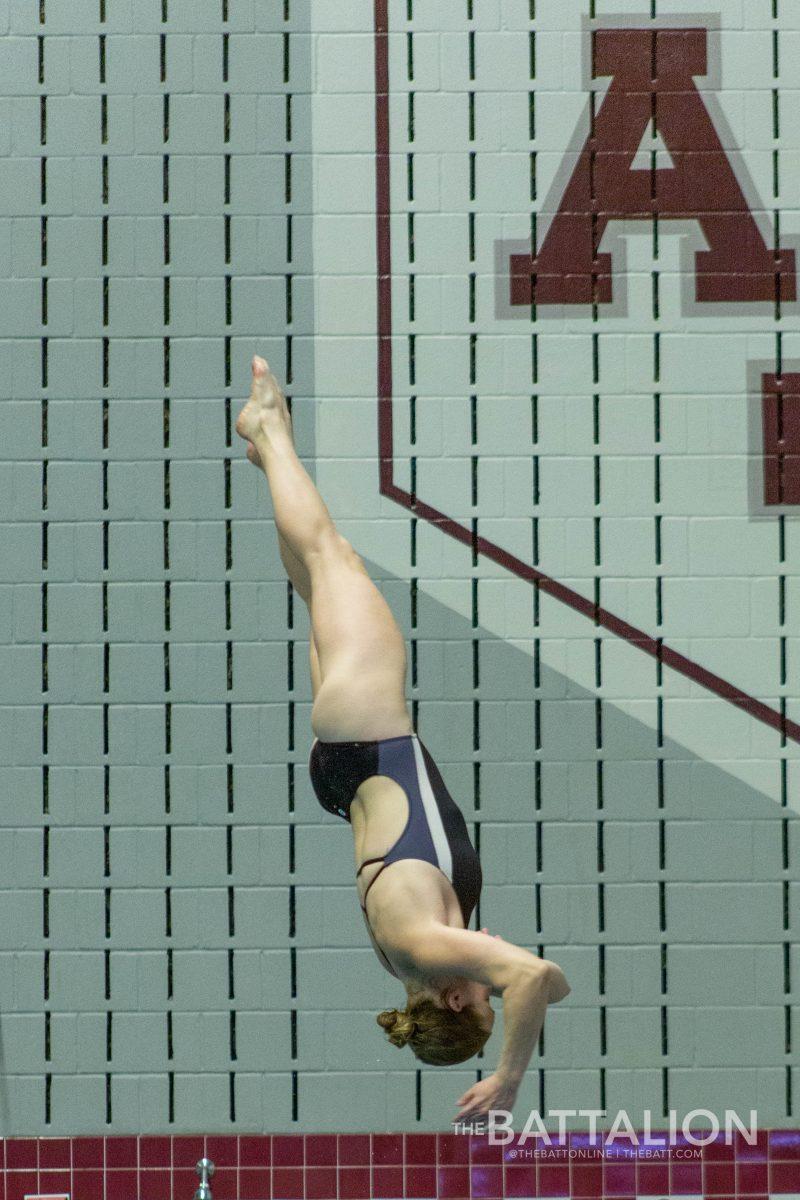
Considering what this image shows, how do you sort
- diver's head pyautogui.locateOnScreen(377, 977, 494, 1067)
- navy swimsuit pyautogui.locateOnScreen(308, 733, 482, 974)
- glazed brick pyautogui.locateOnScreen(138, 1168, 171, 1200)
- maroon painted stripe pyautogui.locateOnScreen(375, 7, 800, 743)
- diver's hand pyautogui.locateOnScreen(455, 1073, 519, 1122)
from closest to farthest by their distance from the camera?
1. diver's hand pyautogui.locateOnScreen(455, 1073, 519, 1122)
2. diver's head pyautogui.locateOnScreen(377, 977, 494, 1067)
3. navy swimsuit pyautogui.locateOnScreen(308, 733, 482, 974)
4. glazed brick pyautogui.locateOnScreen(138, 1168, 171, 1200)
5. maroon painted stripe pyautogui.locateOnScreen(375, 7, 800, 743)

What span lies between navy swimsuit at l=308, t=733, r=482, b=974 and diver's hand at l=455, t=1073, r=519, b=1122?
53 cm

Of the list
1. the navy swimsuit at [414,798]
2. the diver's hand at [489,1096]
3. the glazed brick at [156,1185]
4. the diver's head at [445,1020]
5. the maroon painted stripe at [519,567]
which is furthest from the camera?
the maroon painted stripe at [519,567]

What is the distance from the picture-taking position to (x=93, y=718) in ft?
16.8

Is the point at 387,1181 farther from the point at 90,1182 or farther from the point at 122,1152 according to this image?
the point at 90,1182

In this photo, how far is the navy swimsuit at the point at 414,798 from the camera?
374cm

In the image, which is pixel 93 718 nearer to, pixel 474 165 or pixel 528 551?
pixel 528 551

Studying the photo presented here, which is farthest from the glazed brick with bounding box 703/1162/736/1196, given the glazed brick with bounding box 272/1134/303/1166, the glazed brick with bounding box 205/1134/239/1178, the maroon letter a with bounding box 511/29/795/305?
the maroon letter a with bounding box 511/29/795/305

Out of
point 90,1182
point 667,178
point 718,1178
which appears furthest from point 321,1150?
point 667,178

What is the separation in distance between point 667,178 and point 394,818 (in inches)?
107

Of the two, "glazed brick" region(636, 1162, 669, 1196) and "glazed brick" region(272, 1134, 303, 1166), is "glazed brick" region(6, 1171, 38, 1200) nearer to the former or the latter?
"glazed brick" region(272, 1134, 303, 1166)

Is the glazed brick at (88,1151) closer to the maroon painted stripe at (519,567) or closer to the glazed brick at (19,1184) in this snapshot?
the glazed brick at (19,1184)

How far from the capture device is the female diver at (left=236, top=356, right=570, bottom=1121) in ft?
11.1

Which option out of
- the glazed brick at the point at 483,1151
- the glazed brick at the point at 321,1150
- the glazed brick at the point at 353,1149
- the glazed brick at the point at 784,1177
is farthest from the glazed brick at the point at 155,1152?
the glazed brick at the point at 784,1177

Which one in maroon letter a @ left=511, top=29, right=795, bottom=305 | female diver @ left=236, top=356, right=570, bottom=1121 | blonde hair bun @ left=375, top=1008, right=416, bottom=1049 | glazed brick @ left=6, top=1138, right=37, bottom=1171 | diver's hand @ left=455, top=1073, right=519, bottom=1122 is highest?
maroon letter a @ left=511, top=29, right=795, bottom=305
